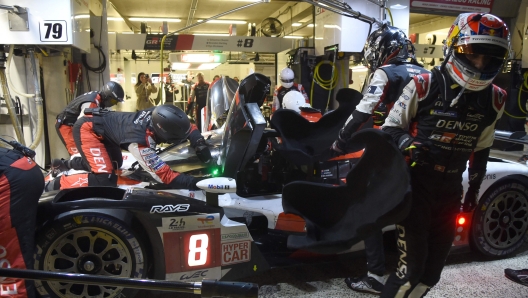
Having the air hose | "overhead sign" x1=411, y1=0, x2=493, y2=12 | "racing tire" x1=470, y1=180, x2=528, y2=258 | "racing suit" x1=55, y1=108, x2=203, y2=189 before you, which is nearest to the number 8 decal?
"racing suit" x1=55, y1=108, x2=203, y2=189

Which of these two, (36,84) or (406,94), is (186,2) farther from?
(406,94)

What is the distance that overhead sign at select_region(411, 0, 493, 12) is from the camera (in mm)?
8633

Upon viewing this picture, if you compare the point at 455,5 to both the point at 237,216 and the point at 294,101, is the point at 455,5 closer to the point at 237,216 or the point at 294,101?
the point at 294,101

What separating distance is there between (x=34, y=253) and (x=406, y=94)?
2312mm

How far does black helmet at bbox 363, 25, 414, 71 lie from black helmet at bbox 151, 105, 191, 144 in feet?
5.48

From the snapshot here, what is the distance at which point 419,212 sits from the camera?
204cm

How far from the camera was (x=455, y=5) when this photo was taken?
9.00m

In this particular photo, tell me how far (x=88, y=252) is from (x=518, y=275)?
122 inches

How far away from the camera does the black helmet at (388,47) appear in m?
3.21

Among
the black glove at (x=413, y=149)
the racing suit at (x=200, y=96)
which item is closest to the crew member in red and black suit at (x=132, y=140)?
the black glove at (x=413, y=149)

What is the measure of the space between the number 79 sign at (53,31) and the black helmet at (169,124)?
371cm

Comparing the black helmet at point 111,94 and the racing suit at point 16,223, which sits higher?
the black helmet at point 111,94

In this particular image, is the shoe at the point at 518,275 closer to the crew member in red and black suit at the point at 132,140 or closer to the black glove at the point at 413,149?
the black glove at the point at 413,149

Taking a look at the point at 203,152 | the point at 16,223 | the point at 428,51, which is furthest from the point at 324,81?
the point at 16,223
